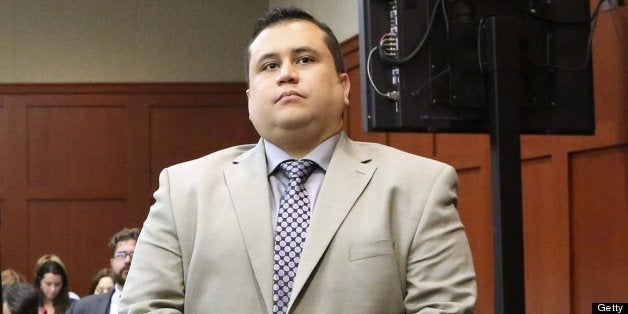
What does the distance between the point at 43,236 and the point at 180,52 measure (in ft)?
6.52

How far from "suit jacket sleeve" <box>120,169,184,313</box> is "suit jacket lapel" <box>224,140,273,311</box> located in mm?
152

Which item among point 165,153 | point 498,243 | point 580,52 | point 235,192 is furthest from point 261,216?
point 165,153

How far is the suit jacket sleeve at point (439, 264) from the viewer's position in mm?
2256

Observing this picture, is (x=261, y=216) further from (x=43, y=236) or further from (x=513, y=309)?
(x=43, y=236)

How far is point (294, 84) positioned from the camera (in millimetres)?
2389

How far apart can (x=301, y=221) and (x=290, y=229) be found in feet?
0.10

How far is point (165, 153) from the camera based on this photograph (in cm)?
966

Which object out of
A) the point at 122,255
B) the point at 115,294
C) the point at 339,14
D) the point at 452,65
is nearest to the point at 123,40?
the point at 339,14

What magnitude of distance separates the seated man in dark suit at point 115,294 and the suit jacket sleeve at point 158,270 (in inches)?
107

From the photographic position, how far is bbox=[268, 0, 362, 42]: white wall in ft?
22.5

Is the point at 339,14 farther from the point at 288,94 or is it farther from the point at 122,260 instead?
the point at 288,94

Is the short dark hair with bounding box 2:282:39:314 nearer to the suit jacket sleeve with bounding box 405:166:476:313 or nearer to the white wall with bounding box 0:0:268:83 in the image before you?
the suit jacket sleeve with bounding box 405:166:476:313

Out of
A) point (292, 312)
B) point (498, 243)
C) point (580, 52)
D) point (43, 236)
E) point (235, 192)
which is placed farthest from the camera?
point (43, 236)

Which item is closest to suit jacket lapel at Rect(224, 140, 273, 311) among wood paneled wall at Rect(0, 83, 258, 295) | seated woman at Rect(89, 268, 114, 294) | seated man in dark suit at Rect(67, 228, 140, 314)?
seated man in dark suit at Rect(67, 228, 140, 314)
